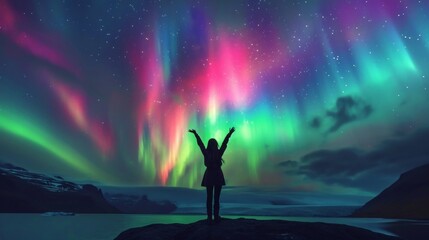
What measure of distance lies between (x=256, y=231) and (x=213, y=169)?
351cm

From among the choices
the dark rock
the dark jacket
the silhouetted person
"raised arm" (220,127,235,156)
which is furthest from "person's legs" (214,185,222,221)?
"raised arm" (220,127,235,156)

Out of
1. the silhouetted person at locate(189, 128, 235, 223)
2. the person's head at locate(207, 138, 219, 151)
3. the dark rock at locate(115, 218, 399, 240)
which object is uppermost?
the person's head at locate(207, 138, 219, 151)

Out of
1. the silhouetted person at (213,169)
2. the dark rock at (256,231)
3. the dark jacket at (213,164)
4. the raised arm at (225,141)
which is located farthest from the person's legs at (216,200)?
the raised arm at (225,141)

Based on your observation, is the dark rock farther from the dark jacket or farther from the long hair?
the long hair

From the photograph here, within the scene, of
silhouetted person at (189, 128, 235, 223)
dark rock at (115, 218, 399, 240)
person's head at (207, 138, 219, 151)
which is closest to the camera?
dark rock at (115, 218, 399, 240)

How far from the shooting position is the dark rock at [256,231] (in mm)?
16047

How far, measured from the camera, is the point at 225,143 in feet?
60.5

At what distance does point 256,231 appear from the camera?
54.6 feet

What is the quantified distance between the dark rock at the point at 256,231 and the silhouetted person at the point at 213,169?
1043mm

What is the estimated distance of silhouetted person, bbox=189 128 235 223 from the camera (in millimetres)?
18219

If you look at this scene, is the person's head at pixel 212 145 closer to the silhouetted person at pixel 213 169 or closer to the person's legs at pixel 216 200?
the silhouetted person at pixel 213 169

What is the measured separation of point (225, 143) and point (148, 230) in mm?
5575

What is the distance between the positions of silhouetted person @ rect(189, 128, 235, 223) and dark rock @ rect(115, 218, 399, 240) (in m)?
1.04

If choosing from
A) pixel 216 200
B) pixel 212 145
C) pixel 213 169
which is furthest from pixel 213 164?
pixel 216 200
